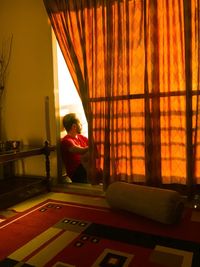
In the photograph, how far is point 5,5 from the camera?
10.8 ft

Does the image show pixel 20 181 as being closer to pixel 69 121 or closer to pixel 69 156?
pixel 69 156

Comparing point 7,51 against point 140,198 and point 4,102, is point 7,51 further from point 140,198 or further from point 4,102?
point 140,198

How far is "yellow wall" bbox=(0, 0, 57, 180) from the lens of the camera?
3.07 meters

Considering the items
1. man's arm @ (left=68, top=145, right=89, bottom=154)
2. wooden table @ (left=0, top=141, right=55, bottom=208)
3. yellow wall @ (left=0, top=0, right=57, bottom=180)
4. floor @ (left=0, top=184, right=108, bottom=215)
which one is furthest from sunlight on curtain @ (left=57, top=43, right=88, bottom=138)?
floor @ (left=0, top=184, right=108, bottom=215)

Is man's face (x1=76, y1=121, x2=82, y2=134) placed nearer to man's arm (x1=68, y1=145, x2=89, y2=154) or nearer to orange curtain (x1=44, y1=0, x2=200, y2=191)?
man's arm (x1=68, y1=145, x2=89, y2=154)

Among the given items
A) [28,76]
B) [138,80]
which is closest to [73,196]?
[138,80]

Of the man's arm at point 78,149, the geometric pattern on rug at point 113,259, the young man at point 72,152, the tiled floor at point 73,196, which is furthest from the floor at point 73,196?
the geometric pattern on rug at point 113,259

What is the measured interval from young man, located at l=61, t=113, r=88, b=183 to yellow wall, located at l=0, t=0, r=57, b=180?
13cm

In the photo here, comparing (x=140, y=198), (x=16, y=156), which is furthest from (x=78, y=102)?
(x=140, y=198)

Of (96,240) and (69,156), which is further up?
(69,156)

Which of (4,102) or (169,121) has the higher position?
(4,102)

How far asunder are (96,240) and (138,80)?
1.45m

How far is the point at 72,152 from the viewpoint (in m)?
3.03

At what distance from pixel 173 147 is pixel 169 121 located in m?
0.23
